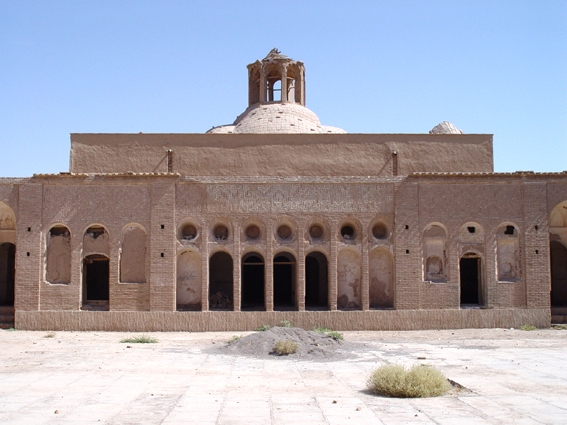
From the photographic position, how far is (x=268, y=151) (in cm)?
2425

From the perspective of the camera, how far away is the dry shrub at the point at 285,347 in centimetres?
1600

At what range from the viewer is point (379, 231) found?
22750 millimetres

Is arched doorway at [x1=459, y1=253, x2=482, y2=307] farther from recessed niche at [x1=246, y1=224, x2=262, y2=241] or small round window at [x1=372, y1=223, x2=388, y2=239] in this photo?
recessed niche at [x1=246, y1=224, x2=262, y2=241]

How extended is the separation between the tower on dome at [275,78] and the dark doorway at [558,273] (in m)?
12.9

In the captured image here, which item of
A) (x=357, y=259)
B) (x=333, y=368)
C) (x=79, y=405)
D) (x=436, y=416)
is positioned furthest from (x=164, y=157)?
(x=436, y=416)

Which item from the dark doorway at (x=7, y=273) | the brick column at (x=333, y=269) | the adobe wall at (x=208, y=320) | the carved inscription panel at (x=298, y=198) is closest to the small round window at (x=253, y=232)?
the carved inscription panel at (x=298, y=198)

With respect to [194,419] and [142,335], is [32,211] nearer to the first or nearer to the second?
[142,335]

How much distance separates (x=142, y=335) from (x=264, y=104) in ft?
42.4

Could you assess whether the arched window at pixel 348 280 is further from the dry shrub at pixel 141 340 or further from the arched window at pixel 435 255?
the dry shrub at pixel 141 340

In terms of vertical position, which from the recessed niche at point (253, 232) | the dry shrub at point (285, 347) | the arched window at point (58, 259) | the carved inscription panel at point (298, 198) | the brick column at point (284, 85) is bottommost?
the dry shrub at point (285, 347)

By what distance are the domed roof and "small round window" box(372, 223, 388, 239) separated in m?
6.26

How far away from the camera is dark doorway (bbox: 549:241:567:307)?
25.7 metres

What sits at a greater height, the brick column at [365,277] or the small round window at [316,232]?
the small round window at [316,232]

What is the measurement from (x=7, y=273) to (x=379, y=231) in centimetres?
1526
